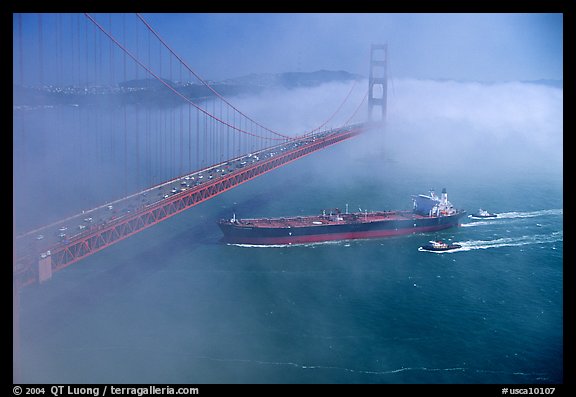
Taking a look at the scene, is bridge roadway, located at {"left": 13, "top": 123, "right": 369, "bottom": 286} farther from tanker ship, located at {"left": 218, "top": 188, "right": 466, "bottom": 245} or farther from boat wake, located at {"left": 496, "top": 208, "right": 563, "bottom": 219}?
boat wake, located at {"left": 496, "top": 208, "right": 563, "bottom": 219}

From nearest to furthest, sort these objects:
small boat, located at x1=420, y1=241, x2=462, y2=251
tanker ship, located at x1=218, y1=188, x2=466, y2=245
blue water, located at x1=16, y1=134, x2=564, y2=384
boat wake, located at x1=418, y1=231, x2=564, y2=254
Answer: blue water, located at x1=16, y1=134, x2=564, y2=384 → small boat, located at x1=420, y1=241, x2=462, y2=251 → boat wake, located at x1=418, y1=231, x2=564, y2=254 → tanker ship, located at x1=218, y1=188, x2=466, y2=245

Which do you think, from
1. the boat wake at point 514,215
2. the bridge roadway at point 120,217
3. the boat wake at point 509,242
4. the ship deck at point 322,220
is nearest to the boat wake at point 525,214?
the boat wake at point 514,215

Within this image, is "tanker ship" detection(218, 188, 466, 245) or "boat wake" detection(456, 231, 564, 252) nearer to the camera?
"boat wake" detection(456, 231, 564, 252)

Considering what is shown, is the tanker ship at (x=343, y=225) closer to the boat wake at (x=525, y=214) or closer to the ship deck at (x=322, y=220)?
the ship deck at (x=322, y=220)

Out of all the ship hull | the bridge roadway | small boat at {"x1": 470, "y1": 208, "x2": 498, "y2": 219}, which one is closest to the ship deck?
the ship hull

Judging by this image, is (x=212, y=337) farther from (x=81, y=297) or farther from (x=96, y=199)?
(x=96, y=199)

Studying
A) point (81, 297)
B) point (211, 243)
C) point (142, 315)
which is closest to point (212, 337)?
point (142, 315)
